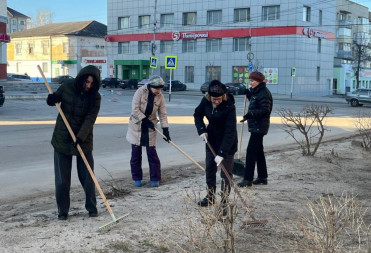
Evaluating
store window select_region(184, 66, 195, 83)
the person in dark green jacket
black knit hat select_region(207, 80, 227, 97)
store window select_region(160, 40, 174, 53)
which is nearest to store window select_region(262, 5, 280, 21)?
store window select_region(184, 66, 195, 83)

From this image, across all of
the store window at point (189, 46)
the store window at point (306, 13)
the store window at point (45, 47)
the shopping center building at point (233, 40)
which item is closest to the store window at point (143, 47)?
the shopping center building at point (233, 40)

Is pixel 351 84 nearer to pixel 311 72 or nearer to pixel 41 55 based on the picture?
pixel 311 72

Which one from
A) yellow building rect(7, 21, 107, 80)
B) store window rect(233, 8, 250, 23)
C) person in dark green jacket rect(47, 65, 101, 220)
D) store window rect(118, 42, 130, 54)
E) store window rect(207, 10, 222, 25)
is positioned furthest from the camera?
yellow building rect(7, 21, 107, 80)

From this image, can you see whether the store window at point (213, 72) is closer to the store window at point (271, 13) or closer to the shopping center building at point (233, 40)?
the shopping center building at point (233, 40)

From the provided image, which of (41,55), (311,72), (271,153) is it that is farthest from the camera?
(41,55)

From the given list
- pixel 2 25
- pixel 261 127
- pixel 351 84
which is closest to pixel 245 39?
pixel 351 84

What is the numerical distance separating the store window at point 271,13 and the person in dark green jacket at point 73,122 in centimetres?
4698

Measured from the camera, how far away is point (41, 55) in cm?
7269

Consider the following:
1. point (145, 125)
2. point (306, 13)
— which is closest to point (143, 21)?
point (306, 13)

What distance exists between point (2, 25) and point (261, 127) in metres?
33.0

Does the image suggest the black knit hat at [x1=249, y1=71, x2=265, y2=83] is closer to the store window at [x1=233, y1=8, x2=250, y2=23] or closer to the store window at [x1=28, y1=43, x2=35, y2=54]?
the store window at [x1=233, y1=8, x2=250, y2=23]

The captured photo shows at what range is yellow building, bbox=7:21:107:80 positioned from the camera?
68.9m

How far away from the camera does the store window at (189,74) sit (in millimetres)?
56781

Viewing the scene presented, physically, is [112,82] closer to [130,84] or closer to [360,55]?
[130,84]
